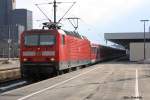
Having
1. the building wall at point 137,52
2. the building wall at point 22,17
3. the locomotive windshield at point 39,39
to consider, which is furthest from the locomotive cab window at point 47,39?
the building wall at point 137,52

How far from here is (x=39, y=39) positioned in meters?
30.8

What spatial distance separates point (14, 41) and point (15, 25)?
58.4ft

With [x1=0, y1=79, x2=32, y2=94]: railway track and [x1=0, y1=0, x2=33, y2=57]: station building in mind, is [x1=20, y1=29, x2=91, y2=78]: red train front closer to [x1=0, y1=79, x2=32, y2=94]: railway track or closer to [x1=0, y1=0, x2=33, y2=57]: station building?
[x1=0, y1=79, x2=32, y2=94]: railway track

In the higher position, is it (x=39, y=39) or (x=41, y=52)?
(x=39, y=39)

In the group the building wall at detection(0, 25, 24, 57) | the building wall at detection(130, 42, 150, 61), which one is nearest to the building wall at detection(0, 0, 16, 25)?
the building wall at detection(0, 25, 24, 57)

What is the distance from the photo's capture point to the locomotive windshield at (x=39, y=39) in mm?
30547

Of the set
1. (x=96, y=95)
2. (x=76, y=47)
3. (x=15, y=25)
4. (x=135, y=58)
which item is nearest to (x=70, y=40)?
(x=76, y=47)

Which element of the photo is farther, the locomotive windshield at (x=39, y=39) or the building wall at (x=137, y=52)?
the building wall at (x=137, y=52)

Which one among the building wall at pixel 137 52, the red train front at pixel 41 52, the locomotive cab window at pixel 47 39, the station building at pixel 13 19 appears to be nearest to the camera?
the red train front at pixel 41 52

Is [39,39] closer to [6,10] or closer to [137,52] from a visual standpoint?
[137,52]

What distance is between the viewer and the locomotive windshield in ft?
100

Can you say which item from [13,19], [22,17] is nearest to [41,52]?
[22,17]

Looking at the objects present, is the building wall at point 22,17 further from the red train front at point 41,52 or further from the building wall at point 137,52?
the red train front at point 41,52

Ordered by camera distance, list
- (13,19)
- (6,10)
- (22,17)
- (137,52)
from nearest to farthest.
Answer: (137,52) < (22,17) < (13,19) < (6,10)
